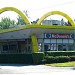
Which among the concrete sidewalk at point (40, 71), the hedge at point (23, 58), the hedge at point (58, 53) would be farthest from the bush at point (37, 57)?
the concrete sidewalk at point (40, 71)

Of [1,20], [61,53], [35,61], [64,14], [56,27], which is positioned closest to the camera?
[35,61]

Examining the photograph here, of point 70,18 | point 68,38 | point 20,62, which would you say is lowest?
point 20,62

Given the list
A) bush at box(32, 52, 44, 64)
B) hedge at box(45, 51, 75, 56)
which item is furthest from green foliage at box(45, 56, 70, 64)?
hedge at box(45, 51, 75, 56)

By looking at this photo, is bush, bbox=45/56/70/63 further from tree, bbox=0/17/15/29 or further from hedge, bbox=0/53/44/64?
tree, bbox=0/17/15/29

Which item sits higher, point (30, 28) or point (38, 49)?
point (30, 28)

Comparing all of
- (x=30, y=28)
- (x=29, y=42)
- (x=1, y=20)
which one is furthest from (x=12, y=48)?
(x=1, y=20)

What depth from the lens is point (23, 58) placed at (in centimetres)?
3603

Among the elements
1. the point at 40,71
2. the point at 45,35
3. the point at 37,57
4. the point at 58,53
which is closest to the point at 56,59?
the point at 37,57

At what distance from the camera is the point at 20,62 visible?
36.3 metres

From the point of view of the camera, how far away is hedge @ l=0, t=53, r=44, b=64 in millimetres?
34719

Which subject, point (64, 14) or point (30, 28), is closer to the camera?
point (30, 28)

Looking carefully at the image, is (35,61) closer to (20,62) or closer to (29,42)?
(20,62)

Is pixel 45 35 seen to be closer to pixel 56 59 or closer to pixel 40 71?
pixel 56 59

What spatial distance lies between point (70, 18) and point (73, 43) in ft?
16.0
